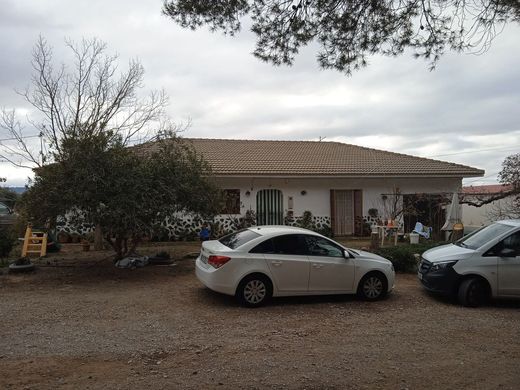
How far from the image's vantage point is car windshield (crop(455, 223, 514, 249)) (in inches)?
367

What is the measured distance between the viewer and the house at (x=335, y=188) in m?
20.8

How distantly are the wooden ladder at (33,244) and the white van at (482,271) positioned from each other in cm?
1137

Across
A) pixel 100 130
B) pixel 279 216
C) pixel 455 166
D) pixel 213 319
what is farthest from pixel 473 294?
pixel 455 166

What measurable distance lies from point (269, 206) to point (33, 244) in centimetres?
988

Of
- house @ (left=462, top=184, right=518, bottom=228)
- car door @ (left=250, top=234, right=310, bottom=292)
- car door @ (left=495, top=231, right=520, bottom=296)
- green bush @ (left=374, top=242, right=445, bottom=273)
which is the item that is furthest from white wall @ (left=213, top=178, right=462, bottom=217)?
car door @ (left=495, top=231, right=520, bottom=296)

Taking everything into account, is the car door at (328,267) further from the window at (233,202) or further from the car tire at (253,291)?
the window at (233,202)

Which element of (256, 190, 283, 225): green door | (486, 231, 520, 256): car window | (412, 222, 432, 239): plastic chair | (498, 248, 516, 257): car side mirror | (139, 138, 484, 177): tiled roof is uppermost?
(139, 138, 484, 177): tiled roof

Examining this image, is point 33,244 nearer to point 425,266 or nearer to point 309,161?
point 425,266

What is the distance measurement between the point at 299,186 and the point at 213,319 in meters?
14.3

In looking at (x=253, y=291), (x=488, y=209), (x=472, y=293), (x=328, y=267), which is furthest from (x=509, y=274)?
(x=488, y=209)

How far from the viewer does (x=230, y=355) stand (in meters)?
5.85

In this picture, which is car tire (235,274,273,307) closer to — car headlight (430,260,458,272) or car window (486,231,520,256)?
Answer: car headlight (430,260,458,272)

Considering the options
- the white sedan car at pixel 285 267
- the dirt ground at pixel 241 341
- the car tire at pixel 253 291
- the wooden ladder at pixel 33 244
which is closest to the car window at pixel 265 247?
the white sedan car at pixel 285 267

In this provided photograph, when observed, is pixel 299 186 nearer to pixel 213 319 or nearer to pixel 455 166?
pixel 455 166
